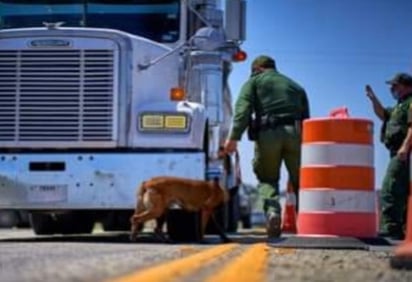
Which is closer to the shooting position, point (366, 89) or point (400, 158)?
point (400, 158)

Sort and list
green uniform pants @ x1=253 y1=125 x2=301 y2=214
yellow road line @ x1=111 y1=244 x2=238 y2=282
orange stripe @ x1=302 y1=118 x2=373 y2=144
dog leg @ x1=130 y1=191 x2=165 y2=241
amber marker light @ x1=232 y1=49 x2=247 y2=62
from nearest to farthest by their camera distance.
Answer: yellow road line @ x1=111 y1=244 x2=238 y2=282 → orange stripe @ x1=302 y1=118 x2=373 y2=144 → dog leg @ x1=130 y1=191 x2=165 y2=241 → green uniform pants @ x1=253 y1=125 x2=301 y2=214 → amber marker light @ x1=232 y1=49 x2=247 y2=62

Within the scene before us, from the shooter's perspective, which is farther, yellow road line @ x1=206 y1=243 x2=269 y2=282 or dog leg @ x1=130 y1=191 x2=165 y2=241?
dog leg @ x1=130 y1=191 x2=165 y2=241

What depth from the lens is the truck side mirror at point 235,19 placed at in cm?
1142

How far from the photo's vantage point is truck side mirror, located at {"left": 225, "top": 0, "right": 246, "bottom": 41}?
11.4 metres

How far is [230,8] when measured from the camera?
11430 millimetres

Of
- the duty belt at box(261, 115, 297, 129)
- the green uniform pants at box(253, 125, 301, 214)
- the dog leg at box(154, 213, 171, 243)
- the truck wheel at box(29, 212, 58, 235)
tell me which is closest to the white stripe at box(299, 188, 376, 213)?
the green uniform pants at box(253, 125, 301, 214)

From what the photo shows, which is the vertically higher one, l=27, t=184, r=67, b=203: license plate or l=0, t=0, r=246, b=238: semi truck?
l=0, t=0, r=246, b=238: semi truck

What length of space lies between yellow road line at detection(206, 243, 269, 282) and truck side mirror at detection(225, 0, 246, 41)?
3.50 metres

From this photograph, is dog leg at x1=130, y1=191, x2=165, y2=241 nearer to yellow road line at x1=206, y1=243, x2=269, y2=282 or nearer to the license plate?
the license plate

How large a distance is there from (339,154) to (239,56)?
9.37 feet

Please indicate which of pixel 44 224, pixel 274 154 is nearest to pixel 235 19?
pixel 274 154

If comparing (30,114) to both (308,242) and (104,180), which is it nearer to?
(104,180)

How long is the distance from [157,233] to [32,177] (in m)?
1.44

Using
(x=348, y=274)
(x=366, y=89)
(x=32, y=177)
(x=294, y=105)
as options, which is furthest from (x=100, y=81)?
(x=348, y=274)
